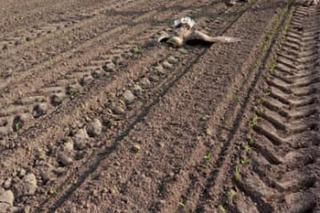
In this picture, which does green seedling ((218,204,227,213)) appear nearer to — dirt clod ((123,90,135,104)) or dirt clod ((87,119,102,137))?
dirt clod ((87,119,102,137))

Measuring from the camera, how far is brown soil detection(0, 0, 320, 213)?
10.2ft

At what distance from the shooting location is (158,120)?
407cm

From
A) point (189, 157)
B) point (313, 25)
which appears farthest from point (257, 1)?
point (189, 157)

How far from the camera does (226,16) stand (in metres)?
8.00

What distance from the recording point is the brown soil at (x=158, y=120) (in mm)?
3119

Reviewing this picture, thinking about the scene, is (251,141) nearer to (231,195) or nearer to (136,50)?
(231,195)

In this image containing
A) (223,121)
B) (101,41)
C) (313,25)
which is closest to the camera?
(223,121)

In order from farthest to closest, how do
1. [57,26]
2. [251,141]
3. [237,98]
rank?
[57,26], [237,98], [251,141]

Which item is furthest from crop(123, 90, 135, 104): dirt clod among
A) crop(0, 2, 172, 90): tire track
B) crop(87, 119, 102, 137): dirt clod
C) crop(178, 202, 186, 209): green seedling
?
crop(178, 202, 186, 209): green seedling

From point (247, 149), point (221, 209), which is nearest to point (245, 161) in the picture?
point (247, 149)

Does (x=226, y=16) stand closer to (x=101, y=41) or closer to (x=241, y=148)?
(x=101, y=41)

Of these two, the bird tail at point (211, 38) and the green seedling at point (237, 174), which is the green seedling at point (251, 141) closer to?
the green seedling at point (237, 174)

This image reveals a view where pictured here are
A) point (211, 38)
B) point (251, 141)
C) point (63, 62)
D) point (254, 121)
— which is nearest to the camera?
point (251, 141)

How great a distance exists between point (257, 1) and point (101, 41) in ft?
13.7
